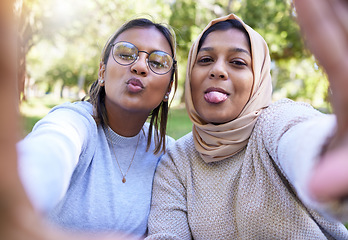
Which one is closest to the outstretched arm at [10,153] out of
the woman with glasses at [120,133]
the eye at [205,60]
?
the woman with glasses at [120,133]

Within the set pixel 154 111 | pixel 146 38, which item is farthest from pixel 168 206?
pixel 146 38

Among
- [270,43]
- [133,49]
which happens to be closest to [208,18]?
[270,43]

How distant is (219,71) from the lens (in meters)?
2.07

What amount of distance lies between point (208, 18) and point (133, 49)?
9.97 metres

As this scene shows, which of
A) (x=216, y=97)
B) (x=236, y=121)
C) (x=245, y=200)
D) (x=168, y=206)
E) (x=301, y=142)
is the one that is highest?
(x=301, y=142)

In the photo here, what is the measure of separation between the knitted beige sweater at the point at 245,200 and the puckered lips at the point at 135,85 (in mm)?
565

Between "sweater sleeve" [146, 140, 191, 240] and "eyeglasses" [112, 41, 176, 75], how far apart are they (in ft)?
1.91

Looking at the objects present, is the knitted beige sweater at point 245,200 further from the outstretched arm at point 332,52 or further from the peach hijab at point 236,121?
the outstretched arm at point 332,52

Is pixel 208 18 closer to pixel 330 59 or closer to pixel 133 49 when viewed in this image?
pixel 133 49

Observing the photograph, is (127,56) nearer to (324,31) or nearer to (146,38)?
(146,38)

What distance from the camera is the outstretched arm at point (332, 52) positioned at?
24.8 inches

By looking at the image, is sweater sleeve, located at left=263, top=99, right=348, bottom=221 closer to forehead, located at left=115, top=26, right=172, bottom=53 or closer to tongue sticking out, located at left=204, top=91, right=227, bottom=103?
tongue sticking out, located at left=204, top=91, right=227, bottom=103

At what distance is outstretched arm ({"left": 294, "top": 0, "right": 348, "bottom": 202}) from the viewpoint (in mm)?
631

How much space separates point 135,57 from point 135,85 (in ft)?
0.61
